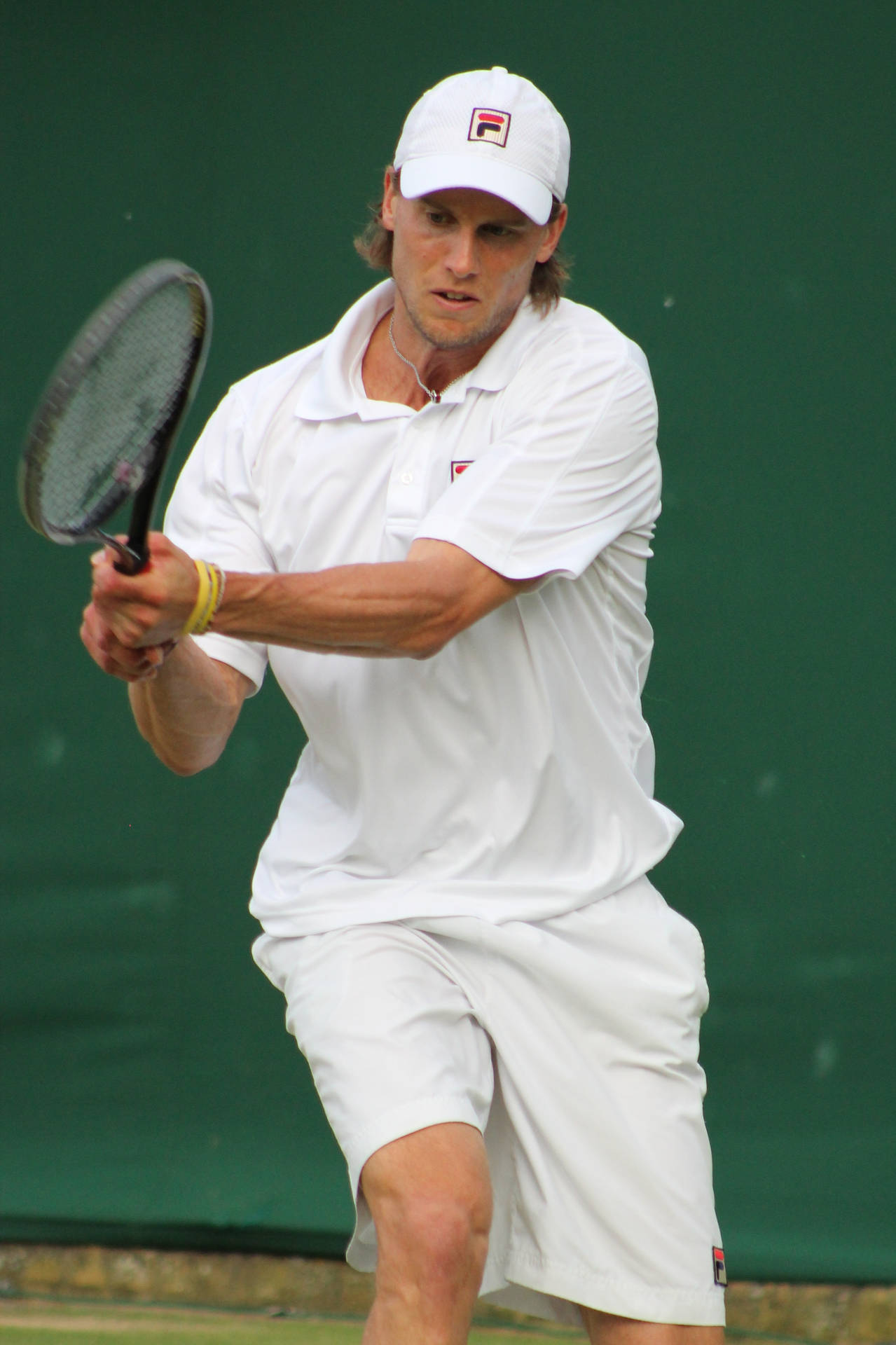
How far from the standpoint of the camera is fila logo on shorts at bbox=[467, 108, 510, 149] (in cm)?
247

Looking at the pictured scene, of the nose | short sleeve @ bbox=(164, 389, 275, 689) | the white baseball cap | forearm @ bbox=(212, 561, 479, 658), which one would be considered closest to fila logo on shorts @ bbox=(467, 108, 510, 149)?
the white baseball cap

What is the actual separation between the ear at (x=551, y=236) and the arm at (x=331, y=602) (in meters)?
0.54

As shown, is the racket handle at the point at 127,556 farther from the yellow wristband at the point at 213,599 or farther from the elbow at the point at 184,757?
the elbow at the point at 184,757

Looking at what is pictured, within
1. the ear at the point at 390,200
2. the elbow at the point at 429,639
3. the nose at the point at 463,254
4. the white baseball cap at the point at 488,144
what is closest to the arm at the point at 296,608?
the elbow at the point at 429,639

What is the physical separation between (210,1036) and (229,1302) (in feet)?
1.73

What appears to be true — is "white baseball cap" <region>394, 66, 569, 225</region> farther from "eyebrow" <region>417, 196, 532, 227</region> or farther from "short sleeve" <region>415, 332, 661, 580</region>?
"short sleeve" <region>415, 332, 661, 580</region>

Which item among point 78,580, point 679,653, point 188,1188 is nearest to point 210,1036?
point 188,1188

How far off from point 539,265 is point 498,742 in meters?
0.71

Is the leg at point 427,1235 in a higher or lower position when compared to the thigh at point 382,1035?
lower

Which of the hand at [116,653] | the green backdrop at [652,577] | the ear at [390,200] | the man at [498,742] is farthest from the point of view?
the green backdrop at [652,577]

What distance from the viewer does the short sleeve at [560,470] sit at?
91.7 inches

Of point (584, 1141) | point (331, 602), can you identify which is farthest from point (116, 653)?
point (584, 1141)

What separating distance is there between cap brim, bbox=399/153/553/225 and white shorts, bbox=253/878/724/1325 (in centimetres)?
96

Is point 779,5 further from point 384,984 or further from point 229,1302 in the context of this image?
point 229,1302
